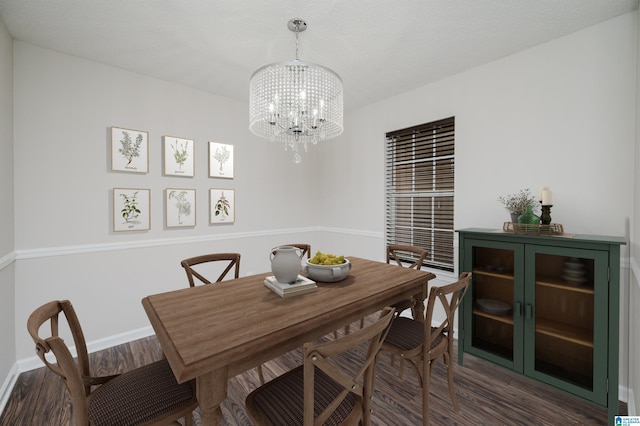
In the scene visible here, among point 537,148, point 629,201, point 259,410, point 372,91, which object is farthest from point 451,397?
point 372,91

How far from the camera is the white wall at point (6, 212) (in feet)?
6.46

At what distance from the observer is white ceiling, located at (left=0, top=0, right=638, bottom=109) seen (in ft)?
6.03

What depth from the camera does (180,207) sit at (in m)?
3.06

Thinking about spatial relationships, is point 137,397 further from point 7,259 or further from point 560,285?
point 560,285

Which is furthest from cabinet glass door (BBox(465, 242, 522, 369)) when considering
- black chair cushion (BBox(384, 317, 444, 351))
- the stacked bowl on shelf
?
black chair cushion (BBox(384, 317, 444, 351))

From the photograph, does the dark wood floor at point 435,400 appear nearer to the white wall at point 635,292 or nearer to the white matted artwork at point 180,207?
the white wall at point 635,292

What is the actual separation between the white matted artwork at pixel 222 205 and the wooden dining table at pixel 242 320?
1.66m

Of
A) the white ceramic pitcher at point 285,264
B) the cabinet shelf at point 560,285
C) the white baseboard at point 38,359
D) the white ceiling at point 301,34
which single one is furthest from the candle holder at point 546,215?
the white baseboard at point 38,359

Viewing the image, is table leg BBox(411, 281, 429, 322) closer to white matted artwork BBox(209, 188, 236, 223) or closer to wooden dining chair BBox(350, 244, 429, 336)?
wooden dining chair BBox(350, 244, 429, 336)

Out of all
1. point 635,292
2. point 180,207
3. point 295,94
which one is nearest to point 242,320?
point 295,94

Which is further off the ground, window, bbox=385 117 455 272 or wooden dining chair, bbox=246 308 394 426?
window, bbox=385 117 455 272

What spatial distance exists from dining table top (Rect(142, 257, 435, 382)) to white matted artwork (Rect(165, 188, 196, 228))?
62.3 inches

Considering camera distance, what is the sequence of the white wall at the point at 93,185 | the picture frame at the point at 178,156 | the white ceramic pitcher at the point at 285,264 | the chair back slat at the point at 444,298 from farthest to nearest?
the picture frame at the point at 178,156
the white wall at the point at 93,185
the white ceramic pitcher at the point at 285,264
the chair back slat at the point at 444,298

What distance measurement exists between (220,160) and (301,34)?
1757 millimetres
